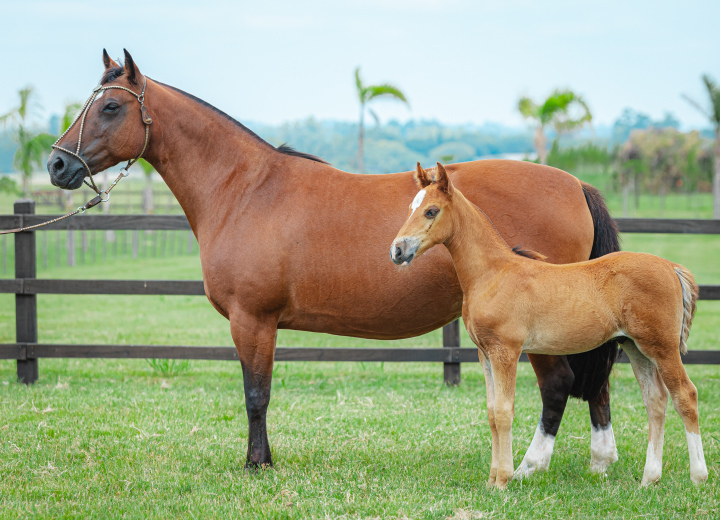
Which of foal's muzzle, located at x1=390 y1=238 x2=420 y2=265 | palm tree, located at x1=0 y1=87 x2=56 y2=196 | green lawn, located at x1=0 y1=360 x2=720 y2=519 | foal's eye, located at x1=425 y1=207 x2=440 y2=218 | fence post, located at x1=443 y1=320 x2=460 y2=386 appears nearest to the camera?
foal's muzzle, located at x1=390 y1=238 x2=420 y2=265

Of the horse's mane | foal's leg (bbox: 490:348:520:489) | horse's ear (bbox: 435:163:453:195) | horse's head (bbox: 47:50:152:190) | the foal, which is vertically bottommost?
foal's leg (bbox: 490:348:520:489)

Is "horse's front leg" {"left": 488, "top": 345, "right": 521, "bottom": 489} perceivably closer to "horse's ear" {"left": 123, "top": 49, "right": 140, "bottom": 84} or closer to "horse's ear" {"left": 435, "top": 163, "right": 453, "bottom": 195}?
"horse's ear" {"left": 435, "top": 163, "right": 453, "bottom": 195}

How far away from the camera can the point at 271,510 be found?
3.38 m

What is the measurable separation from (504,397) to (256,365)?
153cm

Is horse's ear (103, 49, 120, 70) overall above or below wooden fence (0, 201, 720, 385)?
above

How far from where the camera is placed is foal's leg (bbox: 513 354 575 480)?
404 cm

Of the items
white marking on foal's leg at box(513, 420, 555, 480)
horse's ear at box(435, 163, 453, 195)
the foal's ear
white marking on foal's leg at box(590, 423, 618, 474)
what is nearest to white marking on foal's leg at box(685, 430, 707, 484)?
white marking on foal's leg at box(590, 423, 618, 474)

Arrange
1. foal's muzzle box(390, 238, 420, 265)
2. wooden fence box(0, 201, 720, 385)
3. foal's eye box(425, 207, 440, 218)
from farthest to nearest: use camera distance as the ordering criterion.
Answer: wooden fence box(0, 201, 720, 385) < foal's eye box(425, 207, 440, 218) < foal's muzzle box(390, 238, 420, 265)

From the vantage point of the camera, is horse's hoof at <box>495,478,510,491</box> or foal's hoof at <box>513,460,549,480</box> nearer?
horse's hoof at <box>495,478,510,491</box>

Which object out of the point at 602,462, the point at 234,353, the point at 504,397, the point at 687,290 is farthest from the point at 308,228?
the point at 234,353

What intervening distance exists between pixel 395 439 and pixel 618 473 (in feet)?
5.24

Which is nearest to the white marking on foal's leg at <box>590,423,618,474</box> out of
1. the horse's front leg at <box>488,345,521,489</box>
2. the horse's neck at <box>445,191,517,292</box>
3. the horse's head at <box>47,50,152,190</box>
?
the horse's front leg at <box>488,345,521,489</box>

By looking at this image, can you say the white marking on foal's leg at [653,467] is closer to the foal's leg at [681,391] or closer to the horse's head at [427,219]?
the foal's leg at [681,391]

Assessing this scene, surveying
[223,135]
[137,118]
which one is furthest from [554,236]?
[137,118]
